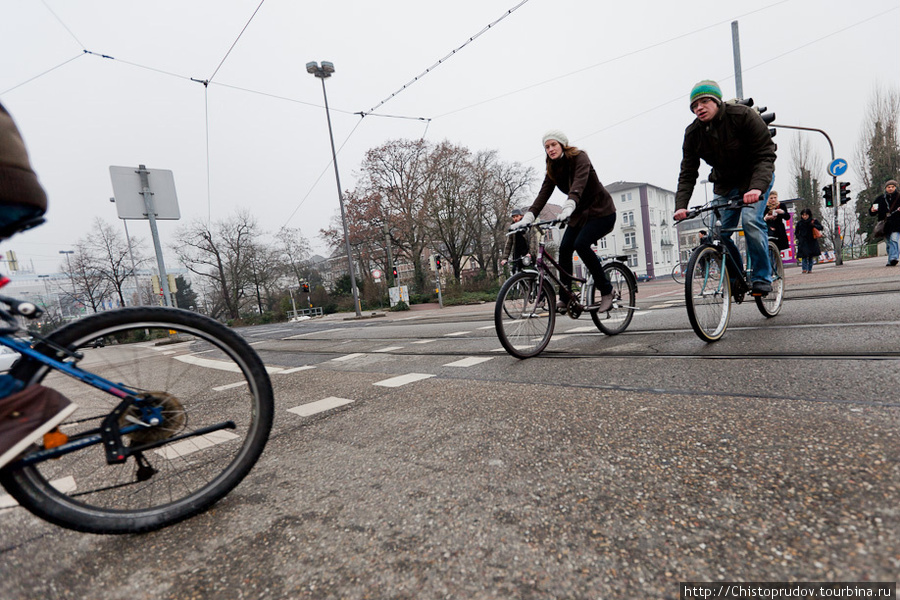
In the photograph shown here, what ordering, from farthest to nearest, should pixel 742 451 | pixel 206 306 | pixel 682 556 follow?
pixel 206 306, pixel 742 451, pixel 682 556

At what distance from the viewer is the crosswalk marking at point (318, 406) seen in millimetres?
2811

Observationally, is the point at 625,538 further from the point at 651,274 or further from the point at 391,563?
the point at 651,274

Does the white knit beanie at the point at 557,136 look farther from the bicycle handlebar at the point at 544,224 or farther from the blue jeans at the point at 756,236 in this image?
the blue jeans at the point at 756,236

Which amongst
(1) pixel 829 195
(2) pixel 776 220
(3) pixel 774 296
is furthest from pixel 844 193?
(3) pixel 774 296

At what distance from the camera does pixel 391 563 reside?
114 cm

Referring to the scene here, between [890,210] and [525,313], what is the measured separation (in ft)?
32.3

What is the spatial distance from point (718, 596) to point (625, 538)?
0.23m

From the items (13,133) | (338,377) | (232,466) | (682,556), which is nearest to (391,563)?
(682,556)

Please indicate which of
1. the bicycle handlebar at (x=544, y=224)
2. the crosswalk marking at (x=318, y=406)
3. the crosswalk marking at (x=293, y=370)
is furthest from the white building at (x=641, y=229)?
the crosswalk marking at (x=318, y=406)

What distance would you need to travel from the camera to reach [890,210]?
891 centimetres

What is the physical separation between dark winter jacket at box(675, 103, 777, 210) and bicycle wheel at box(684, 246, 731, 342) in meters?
0.61

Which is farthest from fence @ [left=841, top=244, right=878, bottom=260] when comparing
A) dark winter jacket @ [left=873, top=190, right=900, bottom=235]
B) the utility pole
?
dark winter jacket @ [left=873, top=190, right=900, bottom=235]

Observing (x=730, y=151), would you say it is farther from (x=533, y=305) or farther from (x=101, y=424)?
(x=101, y=424)

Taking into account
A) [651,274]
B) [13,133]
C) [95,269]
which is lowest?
[651,274]
